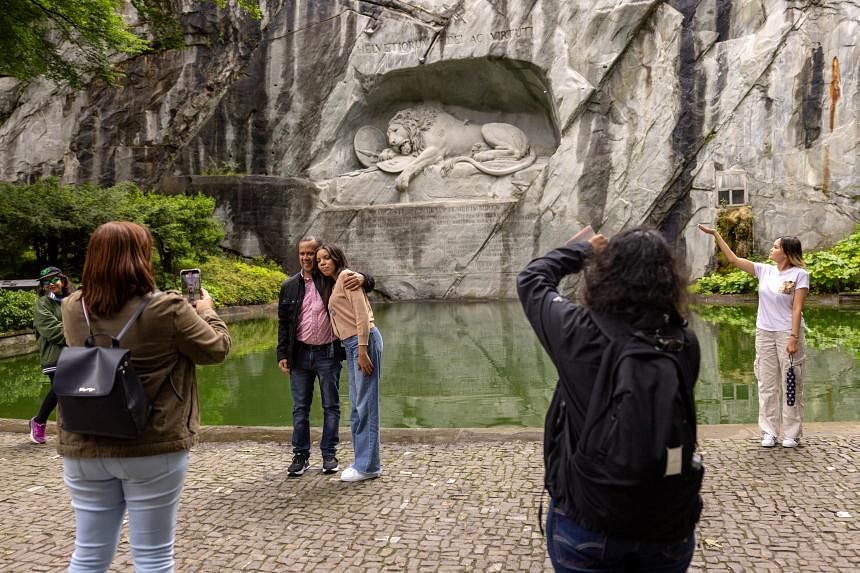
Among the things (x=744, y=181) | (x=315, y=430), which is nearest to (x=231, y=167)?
(x=744, y=181)

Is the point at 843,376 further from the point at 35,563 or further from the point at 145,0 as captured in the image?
the point at 145,0

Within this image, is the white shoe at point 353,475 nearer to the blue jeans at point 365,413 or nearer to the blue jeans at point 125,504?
the blue jeans at point 365,413

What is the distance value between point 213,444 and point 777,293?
385cm

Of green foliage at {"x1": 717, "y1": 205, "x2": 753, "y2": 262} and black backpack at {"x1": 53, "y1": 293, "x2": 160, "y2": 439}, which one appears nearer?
black backpack at {"x1": 53, "y1": 293, "x2": 160, "y2": 439}

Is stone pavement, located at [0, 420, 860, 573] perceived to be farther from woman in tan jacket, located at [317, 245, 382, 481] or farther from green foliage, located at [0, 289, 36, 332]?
green foliage, located at [0, 289, 36, 332]

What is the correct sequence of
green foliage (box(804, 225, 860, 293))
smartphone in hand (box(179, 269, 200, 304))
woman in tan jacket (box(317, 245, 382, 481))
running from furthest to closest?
green foliage (box(804, 225, 860, 293))
woman in tan jacket (box(317, 245, 382, 481))
smartphone in hand (box(179, 269, 200, 304))

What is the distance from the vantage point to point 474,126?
65.1 ft

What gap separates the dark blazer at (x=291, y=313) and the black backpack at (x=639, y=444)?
2683 millimetres

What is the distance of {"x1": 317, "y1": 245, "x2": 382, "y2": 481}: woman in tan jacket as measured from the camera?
3.84 meters

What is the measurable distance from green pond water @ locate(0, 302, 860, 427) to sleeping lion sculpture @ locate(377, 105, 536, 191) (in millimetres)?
8080

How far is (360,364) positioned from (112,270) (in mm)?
1973

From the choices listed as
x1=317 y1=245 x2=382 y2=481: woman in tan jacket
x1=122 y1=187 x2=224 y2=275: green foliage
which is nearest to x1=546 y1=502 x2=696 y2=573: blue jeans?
x1=317 y1=245 x2=382 y2=481: woman in tan jacket

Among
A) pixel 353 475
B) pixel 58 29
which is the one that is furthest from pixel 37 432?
pixel 58 29

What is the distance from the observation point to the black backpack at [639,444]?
4.81ft
